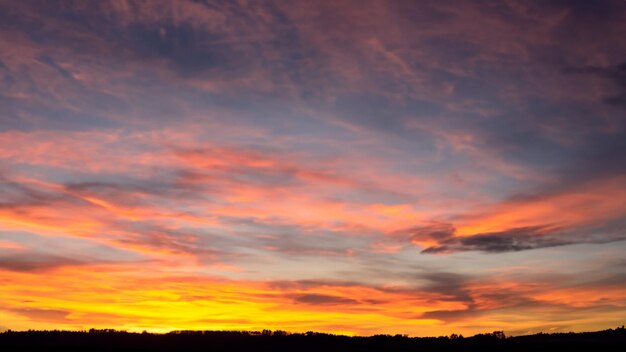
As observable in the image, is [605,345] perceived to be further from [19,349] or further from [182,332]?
[19,349]

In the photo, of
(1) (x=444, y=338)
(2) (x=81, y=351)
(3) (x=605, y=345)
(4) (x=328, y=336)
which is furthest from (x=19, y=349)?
(3) (x=605, y=345)

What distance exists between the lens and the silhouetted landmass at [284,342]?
42.6 meters

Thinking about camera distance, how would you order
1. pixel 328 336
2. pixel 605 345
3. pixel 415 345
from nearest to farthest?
pixel 605 345
pixel 415 345
pixel 328 336

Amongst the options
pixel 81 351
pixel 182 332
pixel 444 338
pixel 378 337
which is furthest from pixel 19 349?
pixel 444 338

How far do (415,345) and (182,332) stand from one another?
16.1m

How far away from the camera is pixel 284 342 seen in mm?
45469

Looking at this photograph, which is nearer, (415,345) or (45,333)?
(415,345)

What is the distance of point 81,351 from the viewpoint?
41.9m

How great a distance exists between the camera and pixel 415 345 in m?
44.6

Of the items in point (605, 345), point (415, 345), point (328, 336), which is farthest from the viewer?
point (328, 336)

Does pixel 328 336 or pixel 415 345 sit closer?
pixel 415 345

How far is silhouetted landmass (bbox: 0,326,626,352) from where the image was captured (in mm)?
42562

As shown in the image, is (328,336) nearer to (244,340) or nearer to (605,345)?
(244,340)

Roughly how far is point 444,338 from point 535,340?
577 cm
